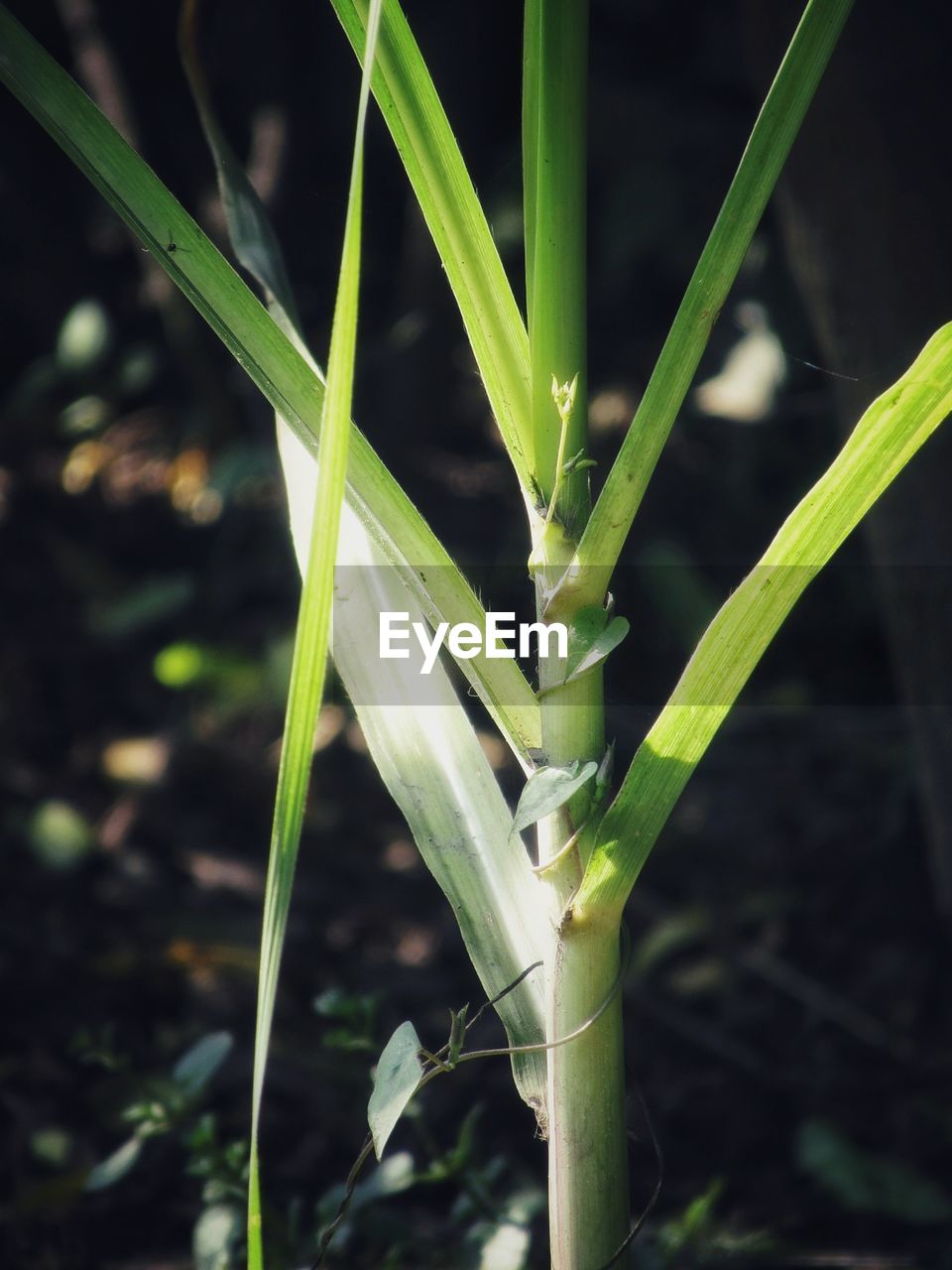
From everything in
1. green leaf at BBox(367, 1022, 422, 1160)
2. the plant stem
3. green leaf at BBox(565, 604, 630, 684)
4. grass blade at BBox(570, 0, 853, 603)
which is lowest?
the plant stem

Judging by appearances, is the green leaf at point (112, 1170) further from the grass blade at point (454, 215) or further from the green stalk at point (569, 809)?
the grass blade at point (454, 215)

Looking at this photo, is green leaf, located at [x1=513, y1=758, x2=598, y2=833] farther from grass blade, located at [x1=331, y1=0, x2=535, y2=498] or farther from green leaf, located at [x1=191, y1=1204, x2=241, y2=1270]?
green leaf, located at [x1=191, y1=1204, x2=241, y2=1270]

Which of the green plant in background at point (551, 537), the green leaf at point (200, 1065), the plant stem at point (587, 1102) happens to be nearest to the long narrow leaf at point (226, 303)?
the green plant in background at point (551, 537)

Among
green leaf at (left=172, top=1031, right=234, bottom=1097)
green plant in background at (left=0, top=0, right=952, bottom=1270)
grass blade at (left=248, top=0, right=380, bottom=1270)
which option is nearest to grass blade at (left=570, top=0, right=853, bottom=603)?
green plant in background at (left=0, top=0, right=952, bottom=1270)

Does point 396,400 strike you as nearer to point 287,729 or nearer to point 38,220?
point 38,220

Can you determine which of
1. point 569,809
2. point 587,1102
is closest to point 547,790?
point 569,809
